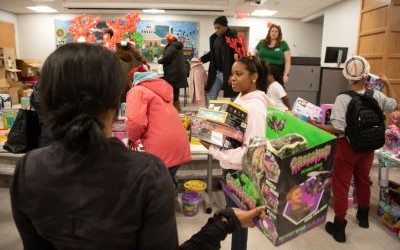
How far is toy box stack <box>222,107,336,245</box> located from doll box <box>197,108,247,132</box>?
276mm

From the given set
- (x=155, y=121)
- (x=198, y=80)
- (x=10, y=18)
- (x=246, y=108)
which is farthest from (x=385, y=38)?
(x=10, y=18)

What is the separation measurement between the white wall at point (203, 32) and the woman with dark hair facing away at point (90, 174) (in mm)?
9812

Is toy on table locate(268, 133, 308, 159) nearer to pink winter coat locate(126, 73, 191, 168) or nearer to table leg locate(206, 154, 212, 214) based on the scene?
pink winter coat locate(126, 73, 191, 168)

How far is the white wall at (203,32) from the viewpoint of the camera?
10.1 metres

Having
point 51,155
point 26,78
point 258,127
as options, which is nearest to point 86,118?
point 51,155

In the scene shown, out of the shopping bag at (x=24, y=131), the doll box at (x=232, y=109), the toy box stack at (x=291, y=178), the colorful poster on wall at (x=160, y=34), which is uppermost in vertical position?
the colorful poster on wall at (x=160, y=34)

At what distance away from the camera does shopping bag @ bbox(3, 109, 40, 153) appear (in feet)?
6.93

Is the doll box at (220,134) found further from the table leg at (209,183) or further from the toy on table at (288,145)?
the table leg at (209,183)

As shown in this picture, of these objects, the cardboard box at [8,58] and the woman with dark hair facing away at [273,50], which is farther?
the cardboard box at [8,58]

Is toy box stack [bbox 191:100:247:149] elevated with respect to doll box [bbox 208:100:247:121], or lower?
lower

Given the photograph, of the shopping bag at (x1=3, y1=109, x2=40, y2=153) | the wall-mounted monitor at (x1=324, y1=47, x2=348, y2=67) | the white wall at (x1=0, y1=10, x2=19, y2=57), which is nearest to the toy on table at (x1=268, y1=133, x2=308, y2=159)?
the shopping bag at (x1=3, y1=109, x2=40, y2=153)

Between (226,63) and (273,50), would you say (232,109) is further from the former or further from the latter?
(273,50)

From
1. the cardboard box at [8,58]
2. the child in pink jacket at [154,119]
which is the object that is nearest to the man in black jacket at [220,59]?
the child in pink jacket at [154,119]

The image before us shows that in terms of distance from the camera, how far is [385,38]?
215 inches
